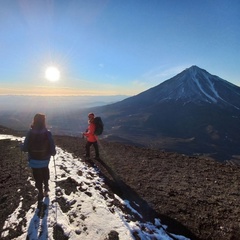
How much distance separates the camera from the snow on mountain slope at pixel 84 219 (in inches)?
286

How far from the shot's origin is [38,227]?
7.42m

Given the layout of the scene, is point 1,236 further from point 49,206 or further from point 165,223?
point 165,223

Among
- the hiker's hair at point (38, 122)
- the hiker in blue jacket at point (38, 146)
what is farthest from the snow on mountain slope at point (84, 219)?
the hiker's hair at point (38, 122)

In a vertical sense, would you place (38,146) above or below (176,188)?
above

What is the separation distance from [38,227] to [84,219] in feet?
4.49

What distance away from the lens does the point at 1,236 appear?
712cm

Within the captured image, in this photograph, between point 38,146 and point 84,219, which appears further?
point 38,146

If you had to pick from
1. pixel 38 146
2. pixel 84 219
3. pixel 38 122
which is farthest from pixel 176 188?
pixel 38 122

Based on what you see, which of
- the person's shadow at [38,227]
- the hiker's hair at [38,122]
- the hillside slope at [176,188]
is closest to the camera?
the person's shadow at [38,227]

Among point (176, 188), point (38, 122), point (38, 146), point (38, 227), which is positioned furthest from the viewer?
point (176, 188)

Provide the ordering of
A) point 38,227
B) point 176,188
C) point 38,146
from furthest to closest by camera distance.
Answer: point 176,188 < point 38,146 < point 38,227

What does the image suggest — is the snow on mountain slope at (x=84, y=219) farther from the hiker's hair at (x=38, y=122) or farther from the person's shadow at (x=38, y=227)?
the hiker's hair at (x=38, y=122)

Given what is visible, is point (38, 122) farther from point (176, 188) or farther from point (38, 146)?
point (176, 188)

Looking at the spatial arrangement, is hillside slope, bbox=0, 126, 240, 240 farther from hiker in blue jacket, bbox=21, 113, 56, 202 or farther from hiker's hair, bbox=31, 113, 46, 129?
hiker's hair, bbox=31, 113, 46, 129
